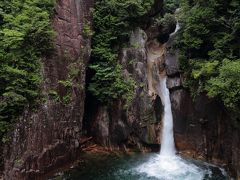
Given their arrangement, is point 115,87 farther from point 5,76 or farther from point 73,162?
point 5,76

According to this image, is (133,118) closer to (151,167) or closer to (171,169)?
(151,167)

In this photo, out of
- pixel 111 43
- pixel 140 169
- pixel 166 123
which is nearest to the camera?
pixel 140 169

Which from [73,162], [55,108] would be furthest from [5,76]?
[73,162]

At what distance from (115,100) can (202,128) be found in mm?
5009

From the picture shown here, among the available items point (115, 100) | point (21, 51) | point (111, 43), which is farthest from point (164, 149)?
point (21, 51)

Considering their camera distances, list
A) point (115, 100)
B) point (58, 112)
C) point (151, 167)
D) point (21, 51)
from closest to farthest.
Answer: point (21, 51), point (58, 112), point (151, 167), point (115, 100)

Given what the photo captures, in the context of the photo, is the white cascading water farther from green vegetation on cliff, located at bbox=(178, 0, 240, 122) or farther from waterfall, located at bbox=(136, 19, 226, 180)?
green vegetation on cliff, located at bbox=(178, 0, 240, 122)

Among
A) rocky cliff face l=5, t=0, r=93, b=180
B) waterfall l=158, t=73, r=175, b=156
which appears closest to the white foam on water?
waterfall l=158, t=73, r=175, b=156

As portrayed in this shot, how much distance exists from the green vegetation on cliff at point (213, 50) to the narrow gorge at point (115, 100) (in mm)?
63

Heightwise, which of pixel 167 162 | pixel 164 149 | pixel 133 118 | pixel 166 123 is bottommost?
pixel 167 162

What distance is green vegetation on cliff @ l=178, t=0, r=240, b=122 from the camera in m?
12.4

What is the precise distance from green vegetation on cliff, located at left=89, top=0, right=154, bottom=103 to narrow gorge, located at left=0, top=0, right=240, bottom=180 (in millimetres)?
59

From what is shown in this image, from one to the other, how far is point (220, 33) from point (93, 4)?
7.77 metres

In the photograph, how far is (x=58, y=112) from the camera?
46.9ft
